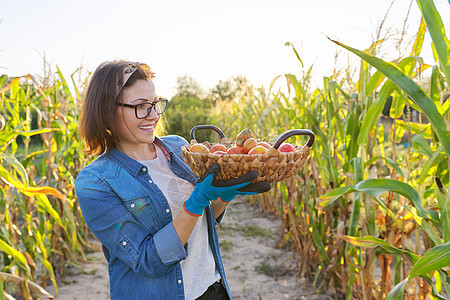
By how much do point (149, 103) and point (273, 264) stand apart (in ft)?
8.59

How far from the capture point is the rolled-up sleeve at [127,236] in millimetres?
1207

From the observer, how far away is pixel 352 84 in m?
2.29

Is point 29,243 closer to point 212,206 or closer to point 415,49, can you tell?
point 212,206

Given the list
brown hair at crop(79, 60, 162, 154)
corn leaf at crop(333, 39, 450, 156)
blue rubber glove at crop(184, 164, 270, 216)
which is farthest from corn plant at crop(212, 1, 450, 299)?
brown hair at crop(79, 60, 162, 154)

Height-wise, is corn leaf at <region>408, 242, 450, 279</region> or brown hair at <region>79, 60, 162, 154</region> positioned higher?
brown hair at <region>79, 60, 162, 154</region>

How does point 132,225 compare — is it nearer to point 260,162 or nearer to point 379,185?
point 260,162

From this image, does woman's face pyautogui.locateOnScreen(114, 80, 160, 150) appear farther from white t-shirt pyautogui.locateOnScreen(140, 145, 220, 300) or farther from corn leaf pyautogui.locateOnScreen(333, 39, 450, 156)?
corn leaf pyautogui.locateOnScreen(333, 39, 450, 156)

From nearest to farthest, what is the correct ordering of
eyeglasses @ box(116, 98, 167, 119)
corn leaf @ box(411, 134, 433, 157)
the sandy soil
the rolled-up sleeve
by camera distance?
the rolled-up sleeve < eyeglasses @ box(116, 98, 167, 119) < corn leaf @ box(411, 134, 433, 157) < the sandy soil

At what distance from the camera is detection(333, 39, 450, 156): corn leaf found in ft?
3.59

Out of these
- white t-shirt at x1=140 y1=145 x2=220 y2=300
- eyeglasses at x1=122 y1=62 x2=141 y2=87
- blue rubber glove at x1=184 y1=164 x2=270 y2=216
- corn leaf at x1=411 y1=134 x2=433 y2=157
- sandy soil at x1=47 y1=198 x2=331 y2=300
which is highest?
eyeglasses at x1=122 y1=62 x2=141 y2=87

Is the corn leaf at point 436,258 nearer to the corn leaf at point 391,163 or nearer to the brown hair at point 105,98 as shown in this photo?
the corn leaf at point 391,163

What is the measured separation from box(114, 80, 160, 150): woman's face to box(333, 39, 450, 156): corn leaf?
2.20 ft

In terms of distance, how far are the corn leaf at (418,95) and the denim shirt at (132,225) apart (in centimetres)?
79

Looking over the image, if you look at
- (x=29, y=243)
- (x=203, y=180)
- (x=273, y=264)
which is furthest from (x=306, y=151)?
(x=273, y=264)
